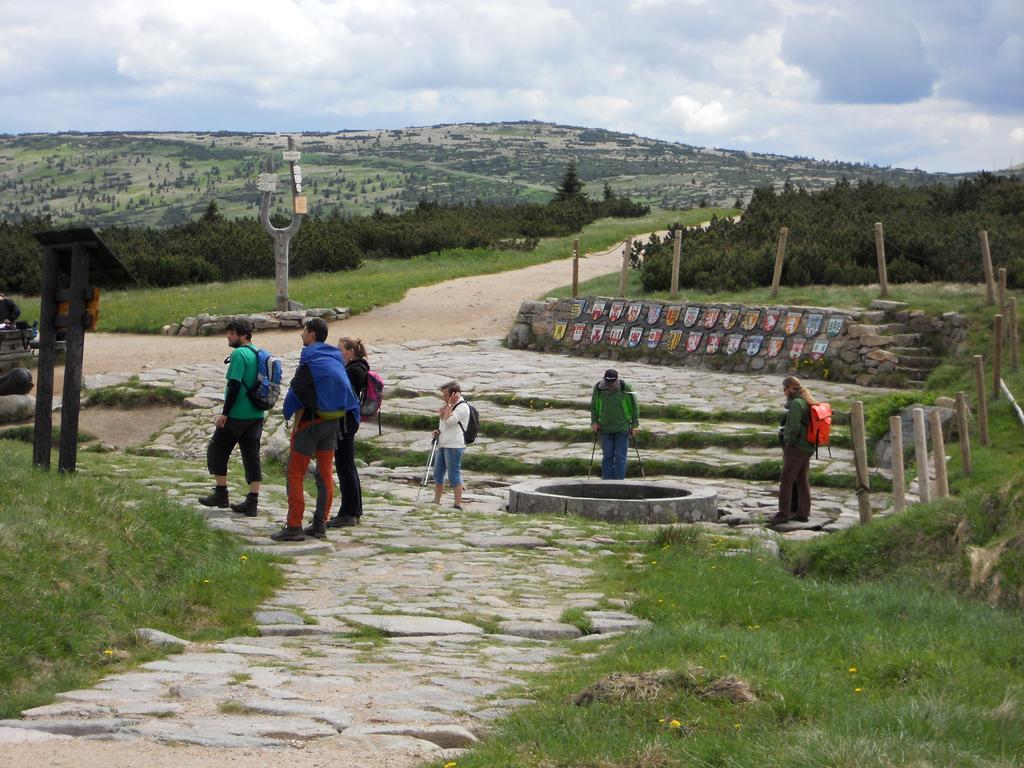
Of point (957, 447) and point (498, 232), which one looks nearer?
point (957, 447)

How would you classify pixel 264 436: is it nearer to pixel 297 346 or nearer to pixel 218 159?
pixel 297 346

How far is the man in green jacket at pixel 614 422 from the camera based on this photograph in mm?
15305

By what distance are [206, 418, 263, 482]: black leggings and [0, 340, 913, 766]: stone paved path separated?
464 millimetres

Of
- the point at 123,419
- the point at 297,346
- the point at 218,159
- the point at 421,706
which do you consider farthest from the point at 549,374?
the point at 218,159

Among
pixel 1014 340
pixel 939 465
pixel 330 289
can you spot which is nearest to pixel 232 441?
pixel 939 465

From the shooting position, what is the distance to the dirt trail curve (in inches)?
887

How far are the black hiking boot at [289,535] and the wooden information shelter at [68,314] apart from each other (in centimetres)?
164

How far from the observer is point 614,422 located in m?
15.3

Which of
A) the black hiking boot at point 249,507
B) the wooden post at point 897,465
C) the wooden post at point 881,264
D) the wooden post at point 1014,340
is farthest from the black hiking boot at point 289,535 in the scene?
the wooden post at point 881,264

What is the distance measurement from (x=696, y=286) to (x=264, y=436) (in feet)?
32.9

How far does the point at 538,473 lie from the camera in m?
16.3

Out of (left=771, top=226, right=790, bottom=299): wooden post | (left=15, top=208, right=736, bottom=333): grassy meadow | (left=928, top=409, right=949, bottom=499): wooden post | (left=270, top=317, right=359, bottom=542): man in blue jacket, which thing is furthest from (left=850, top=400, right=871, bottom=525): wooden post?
(left=15, top=208, right=736, bottom=333): grassy meadow

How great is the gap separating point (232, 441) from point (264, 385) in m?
0.59

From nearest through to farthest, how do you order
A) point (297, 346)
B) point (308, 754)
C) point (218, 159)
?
point (308, 754)
point (297, 346)
point (218, 159)
